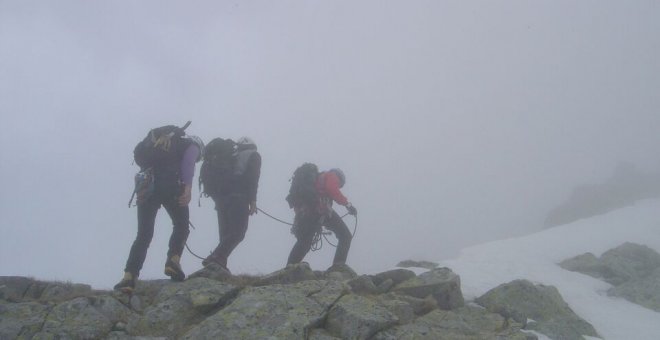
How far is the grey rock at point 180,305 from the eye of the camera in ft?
22.6

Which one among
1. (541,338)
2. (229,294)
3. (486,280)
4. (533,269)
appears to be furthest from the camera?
(533,269)

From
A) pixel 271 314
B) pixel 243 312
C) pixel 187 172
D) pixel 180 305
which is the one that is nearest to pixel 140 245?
pixel 180 305

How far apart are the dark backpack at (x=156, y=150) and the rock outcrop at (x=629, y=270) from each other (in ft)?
38.1

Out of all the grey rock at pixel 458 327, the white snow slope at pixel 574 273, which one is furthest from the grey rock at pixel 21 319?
the white snow slope at pixel 574 273

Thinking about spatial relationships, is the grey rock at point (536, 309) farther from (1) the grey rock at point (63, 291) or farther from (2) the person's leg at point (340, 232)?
(1) the grey rock at point (63, 291)

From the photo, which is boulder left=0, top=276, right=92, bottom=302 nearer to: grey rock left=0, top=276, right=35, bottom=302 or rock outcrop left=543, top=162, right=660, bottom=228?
grey rock left=0, top=276, right=35, bottom=302

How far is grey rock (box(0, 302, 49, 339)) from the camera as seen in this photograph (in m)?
6.38

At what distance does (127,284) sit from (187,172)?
206 cm

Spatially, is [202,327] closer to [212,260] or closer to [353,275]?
[212,260]

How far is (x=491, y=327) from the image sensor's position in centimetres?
795

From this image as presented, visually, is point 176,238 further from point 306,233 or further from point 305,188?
point 306,233

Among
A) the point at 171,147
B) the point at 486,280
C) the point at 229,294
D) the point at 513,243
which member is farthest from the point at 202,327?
the point at 513,243

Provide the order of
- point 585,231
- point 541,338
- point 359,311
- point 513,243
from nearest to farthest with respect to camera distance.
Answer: point 359,311 → point 541,338 → point 513,243 → point 585,231

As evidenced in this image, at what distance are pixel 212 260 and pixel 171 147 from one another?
7.62 feet
